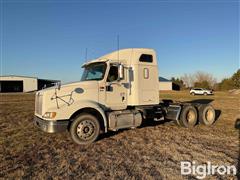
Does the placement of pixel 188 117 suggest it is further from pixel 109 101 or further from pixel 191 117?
pixel 109 101

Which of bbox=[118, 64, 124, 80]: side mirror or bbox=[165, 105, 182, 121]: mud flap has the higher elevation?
bbox=[118, 64, 124, 80]: side mirror

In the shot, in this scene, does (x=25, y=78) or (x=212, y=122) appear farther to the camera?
(x=25, y=78)

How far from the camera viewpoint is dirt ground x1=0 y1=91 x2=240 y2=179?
456cm

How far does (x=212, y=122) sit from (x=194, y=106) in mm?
1241

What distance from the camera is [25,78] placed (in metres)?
62.6

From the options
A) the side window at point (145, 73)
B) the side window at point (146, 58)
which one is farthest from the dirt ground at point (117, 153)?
the side window at point (146, 58)

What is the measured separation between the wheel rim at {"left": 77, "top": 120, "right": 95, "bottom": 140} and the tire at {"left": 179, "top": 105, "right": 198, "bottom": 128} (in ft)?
14.2

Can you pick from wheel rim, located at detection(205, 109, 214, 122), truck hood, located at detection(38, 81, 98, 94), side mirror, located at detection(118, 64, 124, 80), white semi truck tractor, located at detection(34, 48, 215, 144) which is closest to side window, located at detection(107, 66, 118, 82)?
white semi truck tractor, located at detection(34, 48, 215, 144)

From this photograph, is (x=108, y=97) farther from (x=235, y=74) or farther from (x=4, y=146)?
(x=235, y=74)

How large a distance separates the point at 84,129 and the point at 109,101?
1.44 m

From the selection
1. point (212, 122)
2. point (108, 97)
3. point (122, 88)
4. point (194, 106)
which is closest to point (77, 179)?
point (108, 97)

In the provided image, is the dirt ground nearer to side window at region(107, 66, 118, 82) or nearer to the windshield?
side window at region(107, 66, 118, 82)

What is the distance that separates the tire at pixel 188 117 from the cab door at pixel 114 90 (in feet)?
9.82

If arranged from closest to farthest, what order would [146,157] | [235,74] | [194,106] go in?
[146,157], [194,106], [235,74]
